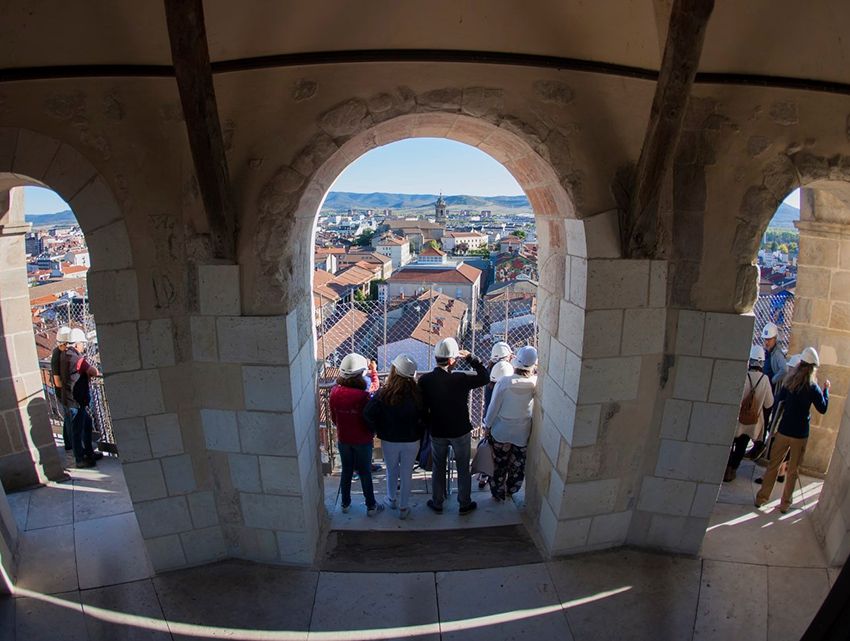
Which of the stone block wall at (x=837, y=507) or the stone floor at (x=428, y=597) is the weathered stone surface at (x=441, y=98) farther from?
the stone block wall at (x=837, y=507)

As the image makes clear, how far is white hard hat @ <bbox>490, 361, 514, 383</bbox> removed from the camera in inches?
129

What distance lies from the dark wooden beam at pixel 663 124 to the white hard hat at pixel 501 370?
1.10 meters

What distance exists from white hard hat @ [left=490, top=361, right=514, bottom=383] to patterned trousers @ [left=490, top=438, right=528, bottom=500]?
1.37ft

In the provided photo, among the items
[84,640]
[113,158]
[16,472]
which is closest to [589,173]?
[113,158]

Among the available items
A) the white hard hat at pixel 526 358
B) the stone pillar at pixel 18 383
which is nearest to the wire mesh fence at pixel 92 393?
the stone pillar at pixel 18 383

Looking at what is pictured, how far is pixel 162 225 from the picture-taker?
2.40 metres

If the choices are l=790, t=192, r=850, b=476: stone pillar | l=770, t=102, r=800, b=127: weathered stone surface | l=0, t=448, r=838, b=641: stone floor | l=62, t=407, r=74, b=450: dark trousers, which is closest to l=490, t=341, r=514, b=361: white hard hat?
l=0, t=448, r=838, b=641: stone floor

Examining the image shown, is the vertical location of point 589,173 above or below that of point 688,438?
above

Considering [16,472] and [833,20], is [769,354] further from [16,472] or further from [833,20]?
[16,472]

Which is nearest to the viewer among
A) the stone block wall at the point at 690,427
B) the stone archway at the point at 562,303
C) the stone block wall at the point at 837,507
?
the stone archway at the point at 562,303

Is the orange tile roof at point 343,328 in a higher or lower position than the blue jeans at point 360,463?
higher

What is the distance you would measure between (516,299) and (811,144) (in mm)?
2915

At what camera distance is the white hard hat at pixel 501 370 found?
3270mm

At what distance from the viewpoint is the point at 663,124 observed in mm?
2100
